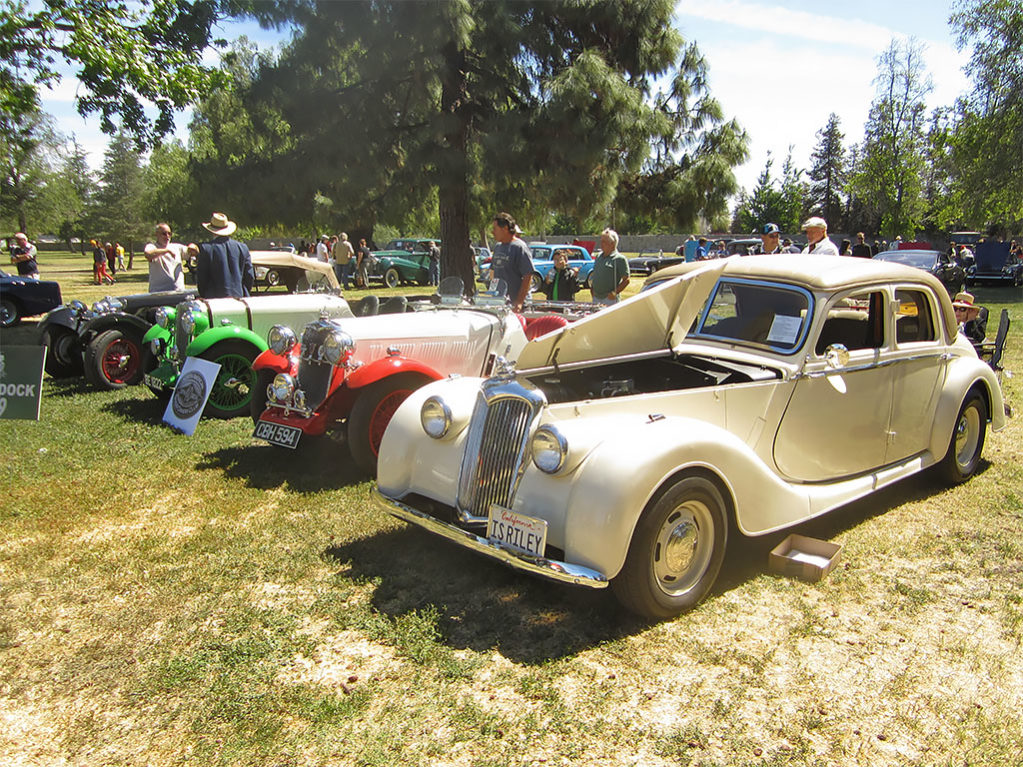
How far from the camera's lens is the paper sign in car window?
4.34 m

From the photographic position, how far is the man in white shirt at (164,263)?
927 centimetres

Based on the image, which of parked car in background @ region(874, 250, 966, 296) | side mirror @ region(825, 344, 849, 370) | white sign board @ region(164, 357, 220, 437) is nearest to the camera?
side mirror @ region(825, 344, 849, 370)

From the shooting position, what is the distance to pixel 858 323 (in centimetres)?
480

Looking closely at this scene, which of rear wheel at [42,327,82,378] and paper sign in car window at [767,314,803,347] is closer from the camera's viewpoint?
paper sign in car window at [767,314,803,347]

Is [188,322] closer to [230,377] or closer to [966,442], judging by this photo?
[230,377]

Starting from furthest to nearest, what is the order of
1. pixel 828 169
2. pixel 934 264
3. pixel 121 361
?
pixel 828 169 < pixel 934 264 < pixel 121 361

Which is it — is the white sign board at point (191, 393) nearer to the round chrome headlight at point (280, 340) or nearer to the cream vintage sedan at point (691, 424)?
the round chrome headlight at point (280, 340)

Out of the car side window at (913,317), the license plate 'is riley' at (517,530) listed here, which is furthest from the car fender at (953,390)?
the license plate 'is riley' at (517,530)

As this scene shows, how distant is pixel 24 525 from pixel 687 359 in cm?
430

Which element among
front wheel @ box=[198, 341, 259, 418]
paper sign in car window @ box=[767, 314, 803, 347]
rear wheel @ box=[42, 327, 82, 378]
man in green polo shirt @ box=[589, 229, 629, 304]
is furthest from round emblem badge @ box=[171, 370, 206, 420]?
paper sign in car window @ box=[767, 314, 803, 347]

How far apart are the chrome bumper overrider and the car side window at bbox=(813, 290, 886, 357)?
100 inches

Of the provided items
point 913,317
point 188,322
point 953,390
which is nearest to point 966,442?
point 953,390

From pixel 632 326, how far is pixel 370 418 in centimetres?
213

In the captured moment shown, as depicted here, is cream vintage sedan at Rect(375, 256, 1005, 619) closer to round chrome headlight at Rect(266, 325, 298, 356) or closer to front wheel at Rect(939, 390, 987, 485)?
front wheel at Rect(939, 390, 987, 485)
